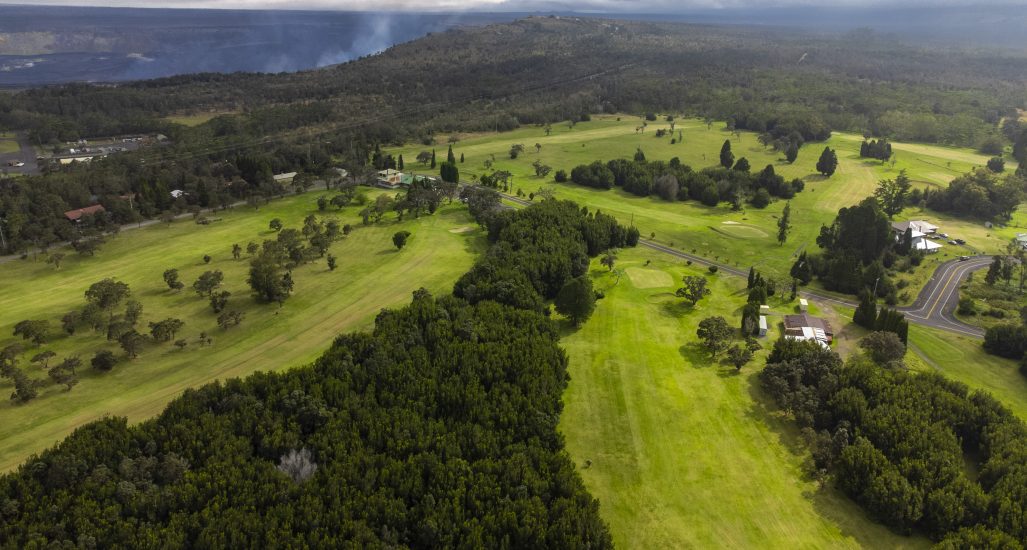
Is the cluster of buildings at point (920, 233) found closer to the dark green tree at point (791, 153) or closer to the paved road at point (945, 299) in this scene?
the paved road at point (945, 299)

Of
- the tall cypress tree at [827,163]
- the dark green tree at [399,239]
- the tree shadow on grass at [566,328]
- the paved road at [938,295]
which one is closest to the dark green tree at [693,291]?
the paved road at [938,295]

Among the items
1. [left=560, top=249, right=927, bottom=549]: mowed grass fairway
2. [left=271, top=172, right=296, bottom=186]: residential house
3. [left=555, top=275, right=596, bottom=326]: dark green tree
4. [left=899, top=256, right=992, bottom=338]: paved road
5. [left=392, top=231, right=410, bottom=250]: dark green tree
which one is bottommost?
[left=560, top=249, right=927, bottom=549]: mowed grass fairway

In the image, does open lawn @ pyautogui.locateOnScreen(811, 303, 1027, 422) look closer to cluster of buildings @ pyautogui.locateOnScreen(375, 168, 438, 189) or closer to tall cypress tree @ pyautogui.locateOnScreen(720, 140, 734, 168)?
tall cypress tree @ pyautogui.locateOnScreen(720, 140, 734, 168)

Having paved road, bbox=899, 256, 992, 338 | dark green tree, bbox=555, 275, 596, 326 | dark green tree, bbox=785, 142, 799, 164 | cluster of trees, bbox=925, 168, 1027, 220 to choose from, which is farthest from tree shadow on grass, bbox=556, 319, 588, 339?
dark green tree, bbox=785, 142, 799, 164

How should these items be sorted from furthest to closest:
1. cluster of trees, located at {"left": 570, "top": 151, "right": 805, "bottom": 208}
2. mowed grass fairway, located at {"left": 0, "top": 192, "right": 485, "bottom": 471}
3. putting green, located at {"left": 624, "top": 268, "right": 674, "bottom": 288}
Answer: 1. cluster of trees, located at {"left": 570, "top": 151, "right": 805, "bottom": 208}
2. putting green, located at {"left": 624, "top": 268, "right": 674, "bottom": 288}
3. mowed grass fairway, located at {"left": 0, "top": 192, "right": 485, "bottom": 471}

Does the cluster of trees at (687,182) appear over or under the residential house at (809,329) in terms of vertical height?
over

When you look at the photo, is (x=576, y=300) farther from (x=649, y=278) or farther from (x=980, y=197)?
(x=980, y=197)
